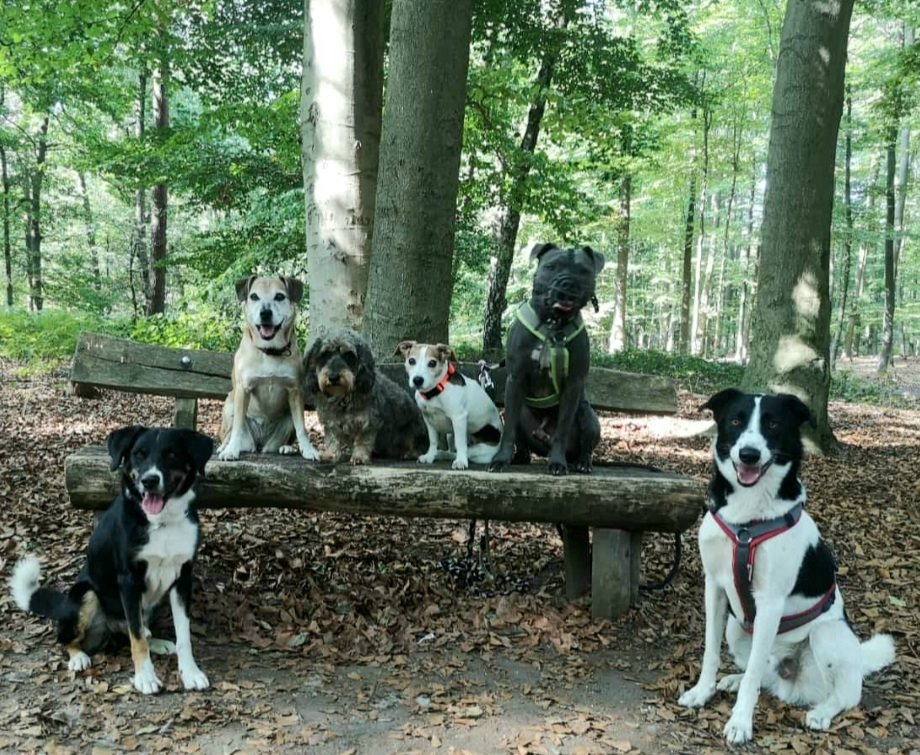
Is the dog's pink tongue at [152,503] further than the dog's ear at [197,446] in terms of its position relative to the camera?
No

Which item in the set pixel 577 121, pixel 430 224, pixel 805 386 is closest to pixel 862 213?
pixel 577 121

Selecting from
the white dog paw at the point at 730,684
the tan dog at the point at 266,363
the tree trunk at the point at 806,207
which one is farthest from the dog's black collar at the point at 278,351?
the tree trunk at the point at 806,207

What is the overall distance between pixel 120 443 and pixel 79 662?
1.17 meters

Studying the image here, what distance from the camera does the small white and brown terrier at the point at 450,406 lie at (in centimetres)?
436

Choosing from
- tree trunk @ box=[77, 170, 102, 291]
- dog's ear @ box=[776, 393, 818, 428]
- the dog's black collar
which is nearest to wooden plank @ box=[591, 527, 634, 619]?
dog's ear @ box=[776, 393, 818, 428]

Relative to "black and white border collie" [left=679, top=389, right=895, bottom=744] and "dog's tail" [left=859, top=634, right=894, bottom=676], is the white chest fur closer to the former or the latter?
"black and white border collie" [left=679, top=389, right=895, bottom=744]

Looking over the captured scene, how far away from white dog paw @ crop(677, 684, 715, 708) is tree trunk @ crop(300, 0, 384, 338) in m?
4.20

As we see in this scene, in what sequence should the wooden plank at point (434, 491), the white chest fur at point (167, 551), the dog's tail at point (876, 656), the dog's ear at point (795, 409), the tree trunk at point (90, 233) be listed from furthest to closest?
the tree trunk at point (90, 233) → the wooden plank at point (434, 491) → the dog's tail at point (876, 656) → the white chest fur at point (167, 551) → the dog's ear at point (795, 409)

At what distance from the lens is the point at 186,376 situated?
535cm

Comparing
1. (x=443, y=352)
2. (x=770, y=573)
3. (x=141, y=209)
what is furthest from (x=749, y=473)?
(x=141, y=209)

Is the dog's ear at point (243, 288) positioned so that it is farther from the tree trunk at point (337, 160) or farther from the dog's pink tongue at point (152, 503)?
the tree trunk at point (337, 160)

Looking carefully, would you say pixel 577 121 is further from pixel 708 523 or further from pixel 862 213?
pixel 862 213

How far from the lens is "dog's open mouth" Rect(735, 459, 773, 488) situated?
3.17m

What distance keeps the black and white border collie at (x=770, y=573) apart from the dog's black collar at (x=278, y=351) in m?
2.46
